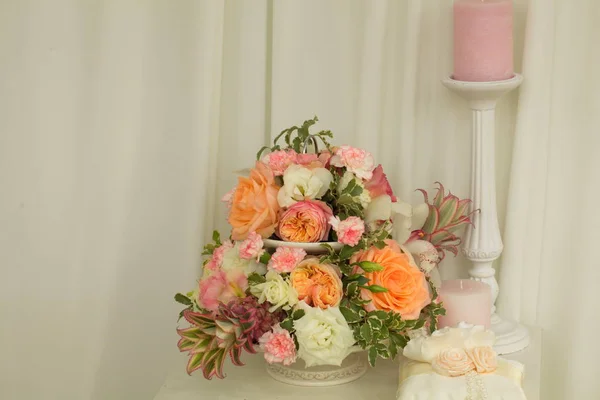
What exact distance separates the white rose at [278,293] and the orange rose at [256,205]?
0.08 meters

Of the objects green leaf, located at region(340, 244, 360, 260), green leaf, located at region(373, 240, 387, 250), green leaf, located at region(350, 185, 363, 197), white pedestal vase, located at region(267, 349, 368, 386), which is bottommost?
white pedestal vase, located at region(267, 349, 368, 386)

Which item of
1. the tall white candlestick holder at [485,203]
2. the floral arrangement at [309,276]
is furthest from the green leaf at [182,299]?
the tall white candlestick holder at [485,203]

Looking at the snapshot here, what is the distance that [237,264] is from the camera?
4.36 ft

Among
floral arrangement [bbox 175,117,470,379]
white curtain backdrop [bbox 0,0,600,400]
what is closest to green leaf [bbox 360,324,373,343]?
floral arrangement [bbox 175,117,470,379]

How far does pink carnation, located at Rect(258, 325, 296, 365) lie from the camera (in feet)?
4.12

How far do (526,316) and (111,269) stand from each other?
73cm

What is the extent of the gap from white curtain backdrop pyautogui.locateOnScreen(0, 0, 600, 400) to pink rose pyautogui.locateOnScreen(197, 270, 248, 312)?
0.35 m

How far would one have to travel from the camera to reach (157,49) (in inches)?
65.1

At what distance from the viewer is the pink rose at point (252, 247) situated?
4.22 feet

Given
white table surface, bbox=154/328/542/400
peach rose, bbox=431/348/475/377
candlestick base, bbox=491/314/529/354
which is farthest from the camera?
candlestick base, bbox=491/314/529/354

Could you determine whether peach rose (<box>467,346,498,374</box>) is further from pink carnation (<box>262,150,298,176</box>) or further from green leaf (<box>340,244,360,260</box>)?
pink carnation (<box>262,150,298,176</box>)

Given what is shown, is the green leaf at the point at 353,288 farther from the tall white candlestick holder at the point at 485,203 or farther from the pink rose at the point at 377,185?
the tall white candlestick holder at the point at 485,203

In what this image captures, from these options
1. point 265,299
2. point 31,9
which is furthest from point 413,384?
point 31,9

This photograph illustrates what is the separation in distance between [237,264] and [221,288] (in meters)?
0.04
